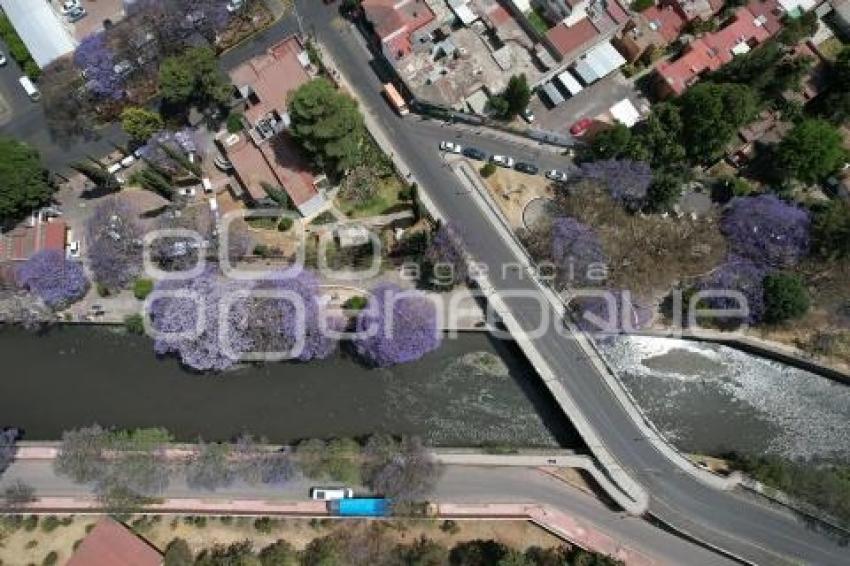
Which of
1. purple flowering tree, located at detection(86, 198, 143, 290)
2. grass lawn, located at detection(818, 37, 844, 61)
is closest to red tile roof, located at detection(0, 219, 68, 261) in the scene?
purple flowering tree, located at detection(86, 198, 143, 290)

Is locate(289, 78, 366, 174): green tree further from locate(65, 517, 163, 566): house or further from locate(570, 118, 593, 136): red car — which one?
locate(65, 517, 163, 566): house

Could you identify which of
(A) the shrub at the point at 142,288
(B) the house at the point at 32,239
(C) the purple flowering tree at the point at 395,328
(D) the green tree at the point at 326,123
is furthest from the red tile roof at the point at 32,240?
(C) the purple flowering tree at the point at 395,328

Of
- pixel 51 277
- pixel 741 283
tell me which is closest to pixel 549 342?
pixel 741 283

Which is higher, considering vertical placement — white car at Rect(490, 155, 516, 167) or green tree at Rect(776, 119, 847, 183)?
white car at Rect(490, 155, 516, 167)

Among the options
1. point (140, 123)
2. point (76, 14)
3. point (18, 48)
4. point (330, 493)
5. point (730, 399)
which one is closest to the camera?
point (330, 493)

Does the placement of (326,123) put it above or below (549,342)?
above

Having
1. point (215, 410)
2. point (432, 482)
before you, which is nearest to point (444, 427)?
point (432, 482)

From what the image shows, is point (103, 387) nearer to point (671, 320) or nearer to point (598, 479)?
point (598, 479)

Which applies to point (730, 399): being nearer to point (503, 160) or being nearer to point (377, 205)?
point (503, 160)
